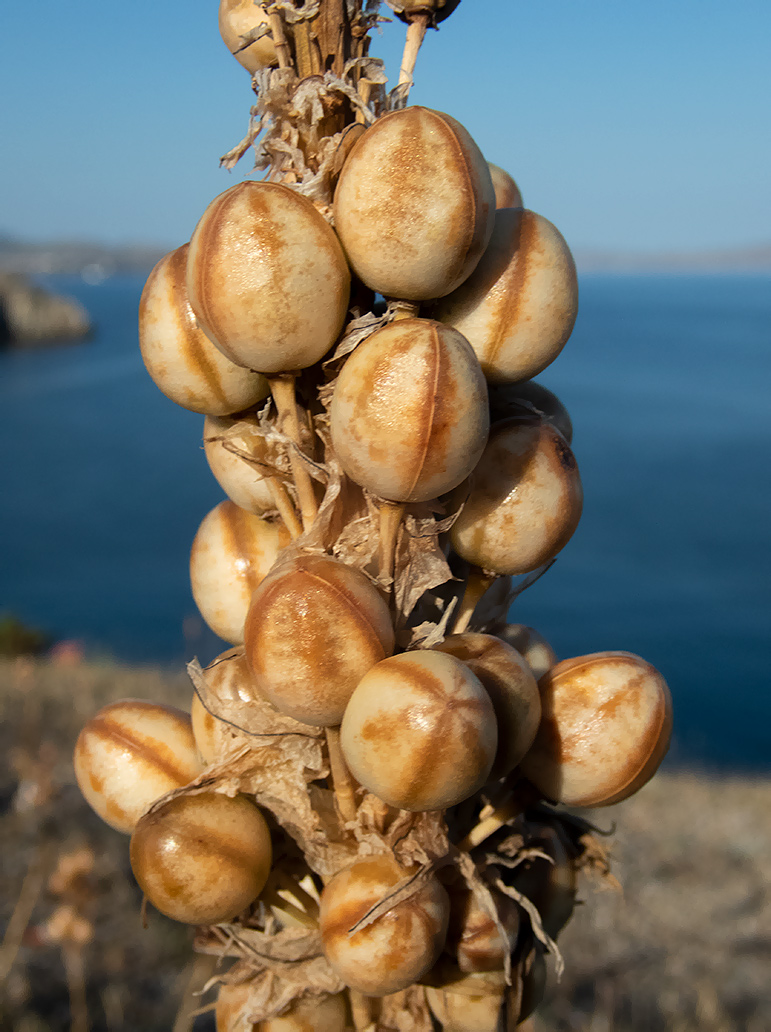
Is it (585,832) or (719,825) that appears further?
(719,825)

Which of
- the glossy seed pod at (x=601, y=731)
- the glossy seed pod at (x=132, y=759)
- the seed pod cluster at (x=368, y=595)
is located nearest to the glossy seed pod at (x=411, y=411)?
the seed pod cluster at (x=368, y=595)

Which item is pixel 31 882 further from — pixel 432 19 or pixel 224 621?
pixel 432 19

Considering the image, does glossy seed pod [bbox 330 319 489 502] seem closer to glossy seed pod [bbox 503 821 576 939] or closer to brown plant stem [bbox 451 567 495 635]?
brown plant stem [bbox 451 567 495 635]

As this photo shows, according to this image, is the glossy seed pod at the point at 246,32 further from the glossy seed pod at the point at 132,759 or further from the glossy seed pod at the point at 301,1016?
the glossy seed pod at the point at 301,1016

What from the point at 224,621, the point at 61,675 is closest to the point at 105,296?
the point at 61,675

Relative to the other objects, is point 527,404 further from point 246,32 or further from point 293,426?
point 246,32

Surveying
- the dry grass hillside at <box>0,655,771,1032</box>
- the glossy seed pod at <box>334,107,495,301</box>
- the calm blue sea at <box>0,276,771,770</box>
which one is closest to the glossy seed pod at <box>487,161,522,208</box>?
the glossy seed pod at <box>334,107,495,301</box>

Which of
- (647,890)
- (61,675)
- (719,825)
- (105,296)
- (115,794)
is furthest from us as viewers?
(105,296)
